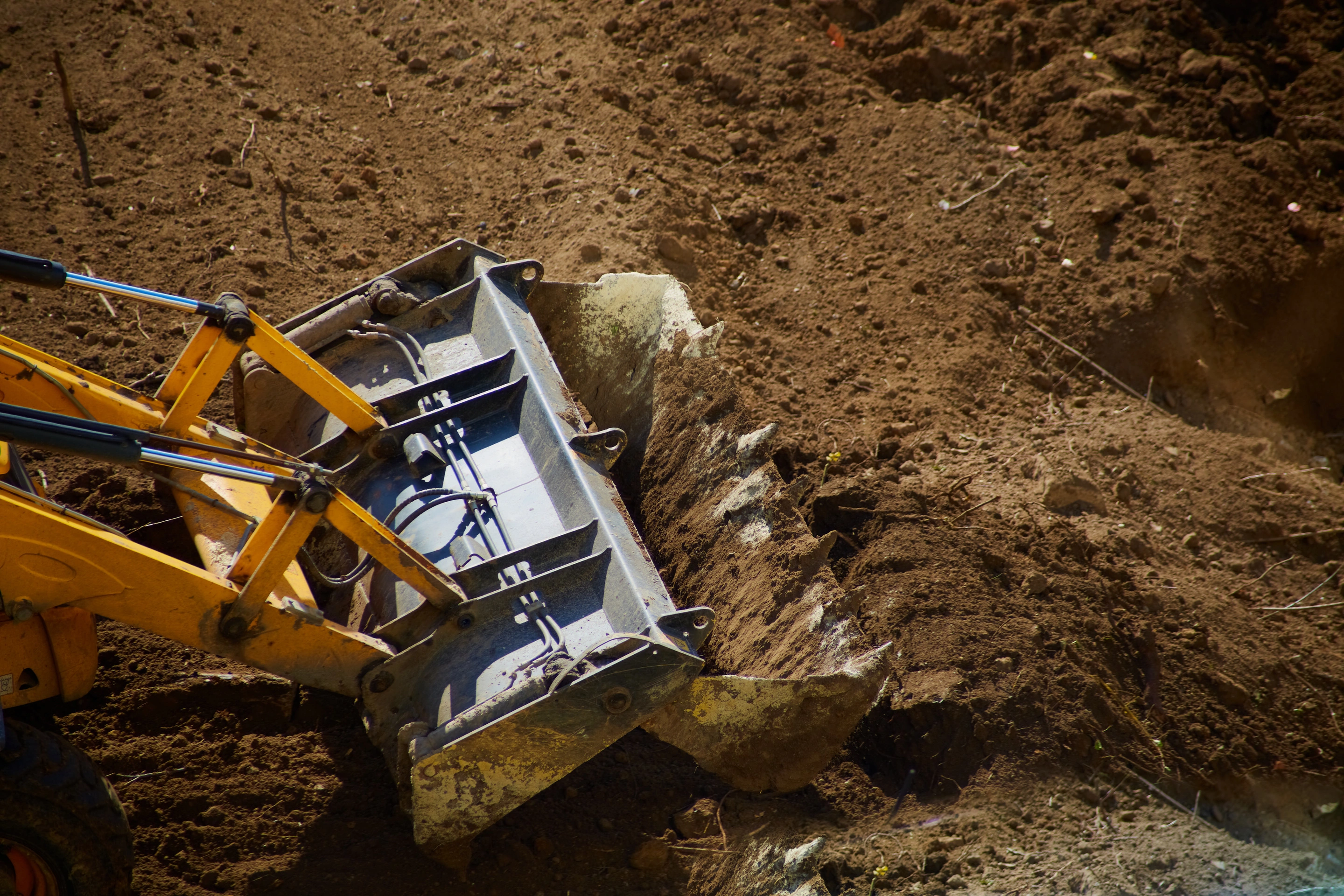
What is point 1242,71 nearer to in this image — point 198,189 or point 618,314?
point 618,314

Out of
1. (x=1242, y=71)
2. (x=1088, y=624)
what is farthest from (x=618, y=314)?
(x=1242, y=71)

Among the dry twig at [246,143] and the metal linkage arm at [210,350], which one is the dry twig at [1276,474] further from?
the dry twig at [246,143]

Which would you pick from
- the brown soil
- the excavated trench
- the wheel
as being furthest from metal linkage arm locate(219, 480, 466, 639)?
the excavated trench

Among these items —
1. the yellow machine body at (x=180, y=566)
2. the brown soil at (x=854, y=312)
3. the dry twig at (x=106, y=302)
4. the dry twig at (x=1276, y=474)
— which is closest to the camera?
the yellow machine body at (x=180, y=566)

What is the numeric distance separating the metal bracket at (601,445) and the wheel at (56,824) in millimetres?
1673

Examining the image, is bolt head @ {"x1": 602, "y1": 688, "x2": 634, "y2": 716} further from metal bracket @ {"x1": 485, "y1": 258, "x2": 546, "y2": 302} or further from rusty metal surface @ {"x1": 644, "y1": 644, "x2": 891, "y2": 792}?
metal bracket @ {"x1": 485, "y1": 258, "x2": 546, "y2": 302}

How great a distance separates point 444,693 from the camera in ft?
9.36

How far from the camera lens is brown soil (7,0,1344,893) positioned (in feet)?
10.9

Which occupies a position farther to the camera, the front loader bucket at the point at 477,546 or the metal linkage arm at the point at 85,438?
the front loader bucket at the point at 477,546

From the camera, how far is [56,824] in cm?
243

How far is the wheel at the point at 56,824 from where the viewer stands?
238 centimetres

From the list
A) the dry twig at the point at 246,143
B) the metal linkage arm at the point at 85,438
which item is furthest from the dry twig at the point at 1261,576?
the dry twig at the point at 246,143

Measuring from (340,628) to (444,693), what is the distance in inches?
13.9

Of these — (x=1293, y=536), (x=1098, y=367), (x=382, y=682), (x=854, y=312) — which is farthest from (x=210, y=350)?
(x=1293, y=536)
